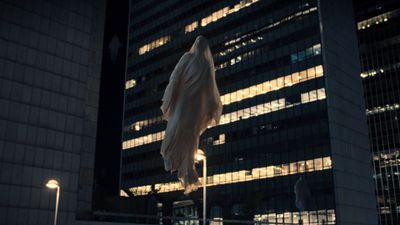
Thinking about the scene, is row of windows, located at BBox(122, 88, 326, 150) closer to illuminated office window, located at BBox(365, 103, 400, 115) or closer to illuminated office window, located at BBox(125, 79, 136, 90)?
illuminated office window, located at BBox(125, 79, 136, 90)

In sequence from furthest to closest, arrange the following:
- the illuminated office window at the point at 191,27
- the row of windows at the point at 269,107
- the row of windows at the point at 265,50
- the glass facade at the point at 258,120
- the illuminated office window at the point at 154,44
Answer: the illuminated office window at the point at 154,44 → the illuminated office window at the point at 191,27 → the row of windows at the point at 265,50 → the row of windows at the point at 269,107 → the glass facade at the point at 258,120

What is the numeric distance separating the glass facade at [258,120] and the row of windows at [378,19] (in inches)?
1798

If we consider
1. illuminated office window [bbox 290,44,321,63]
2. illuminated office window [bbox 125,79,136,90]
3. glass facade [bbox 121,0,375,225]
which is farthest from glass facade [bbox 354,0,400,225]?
illuminated office window [bbox 125,79,136,90]

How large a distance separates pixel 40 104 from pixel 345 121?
164 feet

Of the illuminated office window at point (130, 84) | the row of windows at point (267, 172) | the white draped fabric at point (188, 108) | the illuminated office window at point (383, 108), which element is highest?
the illuminated office window at point (130, 84)

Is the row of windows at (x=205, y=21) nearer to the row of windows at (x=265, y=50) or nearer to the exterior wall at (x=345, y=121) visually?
the row of windows at (x=265, y=50)

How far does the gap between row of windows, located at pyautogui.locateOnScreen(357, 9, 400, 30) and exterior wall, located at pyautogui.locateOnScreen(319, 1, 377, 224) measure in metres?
47.4

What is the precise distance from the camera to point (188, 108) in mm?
8773

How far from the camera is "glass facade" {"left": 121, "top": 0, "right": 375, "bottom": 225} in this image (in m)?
77.4

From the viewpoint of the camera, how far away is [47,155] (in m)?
46.2

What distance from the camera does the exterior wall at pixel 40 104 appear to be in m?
44.0

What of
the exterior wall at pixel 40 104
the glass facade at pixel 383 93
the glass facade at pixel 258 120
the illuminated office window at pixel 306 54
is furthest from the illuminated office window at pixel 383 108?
the exterior wall at pixel 40 104

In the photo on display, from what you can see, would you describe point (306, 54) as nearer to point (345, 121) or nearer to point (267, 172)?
point (345, 121)

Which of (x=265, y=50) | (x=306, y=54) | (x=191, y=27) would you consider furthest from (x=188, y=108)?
(x=191, y=27)
